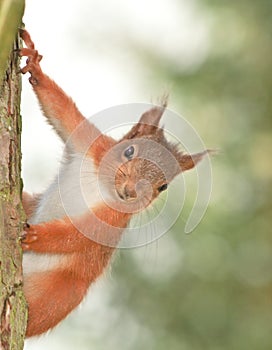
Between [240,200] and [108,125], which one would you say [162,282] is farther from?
[108,125]

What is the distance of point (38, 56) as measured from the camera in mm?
2445

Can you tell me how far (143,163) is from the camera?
2.68 metres

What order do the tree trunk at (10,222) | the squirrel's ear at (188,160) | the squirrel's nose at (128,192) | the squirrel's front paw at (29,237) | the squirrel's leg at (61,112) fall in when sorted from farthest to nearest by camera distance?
the squirrel's ear at (188,160) < the squirrel's leg at (61,112) < the squirrel's nose at (128,192) < the squirrel's front paw at (29,237) < the tree trunk at (10,222)

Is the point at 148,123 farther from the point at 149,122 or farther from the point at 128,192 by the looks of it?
the point at 128,192

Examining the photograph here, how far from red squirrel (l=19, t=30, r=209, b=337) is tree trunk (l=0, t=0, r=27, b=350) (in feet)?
1.54

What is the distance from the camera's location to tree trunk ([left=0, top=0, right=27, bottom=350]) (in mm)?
1831

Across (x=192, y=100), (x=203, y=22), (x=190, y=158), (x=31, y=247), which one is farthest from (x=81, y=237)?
(x=203, y=22)

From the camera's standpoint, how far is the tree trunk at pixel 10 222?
6.01 ft

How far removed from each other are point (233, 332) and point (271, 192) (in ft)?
2.62

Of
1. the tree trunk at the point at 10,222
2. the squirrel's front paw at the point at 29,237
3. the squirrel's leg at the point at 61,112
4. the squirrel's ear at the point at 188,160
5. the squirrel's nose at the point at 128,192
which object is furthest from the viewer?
the squirrel's ear at the point at 188,160

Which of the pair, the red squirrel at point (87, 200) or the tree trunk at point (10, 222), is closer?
the tree trunk at point (10, 222)

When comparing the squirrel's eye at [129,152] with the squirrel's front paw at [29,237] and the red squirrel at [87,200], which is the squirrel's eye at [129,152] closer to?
the red squirrel at [87,200]

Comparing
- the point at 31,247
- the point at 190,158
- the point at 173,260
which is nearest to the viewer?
the point at 31,247

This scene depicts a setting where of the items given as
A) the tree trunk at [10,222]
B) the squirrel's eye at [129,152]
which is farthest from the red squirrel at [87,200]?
the tree trunk at [10,222]
